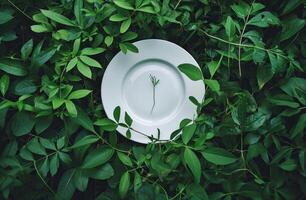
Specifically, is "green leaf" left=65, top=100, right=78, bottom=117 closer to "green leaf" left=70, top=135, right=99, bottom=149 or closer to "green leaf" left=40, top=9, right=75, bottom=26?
"green leaf" left=70, top=135, right=99, bottom=149

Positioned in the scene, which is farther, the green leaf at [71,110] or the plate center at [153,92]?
the plate center at [153,92]

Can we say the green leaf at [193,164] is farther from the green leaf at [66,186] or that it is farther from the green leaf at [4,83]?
the green leaf at [4,83]

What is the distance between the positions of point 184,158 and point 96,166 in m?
0.21

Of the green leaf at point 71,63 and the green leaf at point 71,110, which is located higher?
the green leaf at point 71,63

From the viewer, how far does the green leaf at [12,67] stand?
0.98 m

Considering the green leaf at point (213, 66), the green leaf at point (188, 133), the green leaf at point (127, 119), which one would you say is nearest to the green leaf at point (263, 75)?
the green leaf at point (213, 66)

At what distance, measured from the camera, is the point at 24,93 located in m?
0.99

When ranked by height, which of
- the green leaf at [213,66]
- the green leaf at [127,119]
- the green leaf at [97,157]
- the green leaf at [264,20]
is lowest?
the green leaf at [97,157]

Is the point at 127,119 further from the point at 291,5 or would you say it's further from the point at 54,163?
the point at 291,5

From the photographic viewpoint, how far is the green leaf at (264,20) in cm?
103

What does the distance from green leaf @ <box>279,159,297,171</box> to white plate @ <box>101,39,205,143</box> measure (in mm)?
256

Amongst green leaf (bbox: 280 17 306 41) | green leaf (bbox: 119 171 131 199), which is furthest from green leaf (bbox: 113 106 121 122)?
green leaf (bbox: 280 17 306 41)

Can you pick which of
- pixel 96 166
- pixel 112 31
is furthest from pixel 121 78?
pixel 96 166

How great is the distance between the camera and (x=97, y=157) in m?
0.96
